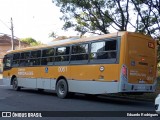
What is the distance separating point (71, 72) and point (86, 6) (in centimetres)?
649

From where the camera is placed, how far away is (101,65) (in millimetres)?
15773

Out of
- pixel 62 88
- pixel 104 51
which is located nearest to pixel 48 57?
pixel 62 88

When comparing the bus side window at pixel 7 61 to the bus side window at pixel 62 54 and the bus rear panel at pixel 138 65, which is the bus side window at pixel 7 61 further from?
the bus rear panel at pixel 138 65

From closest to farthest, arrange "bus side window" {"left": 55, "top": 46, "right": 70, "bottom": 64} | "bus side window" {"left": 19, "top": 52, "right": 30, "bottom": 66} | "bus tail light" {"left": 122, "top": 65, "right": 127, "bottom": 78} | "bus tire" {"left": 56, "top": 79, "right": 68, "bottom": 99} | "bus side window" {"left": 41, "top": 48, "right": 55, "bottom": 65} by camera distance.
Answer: "bus tail light" {"left": 122, "top": 65, "right": 127, "bottom": 78} < "bus tire" {"left": 56, "top": 79, "right": 68, "bottom": 99} < "bus side window" {"left": 55, "top": 46, "right": 70, "bottom": 64} < "bus side window" {"left": 41, "top": 48, "right": 55, "bottom": 65} < "bus side window" {"left": 19, "top": 52, "right": 30, "bottom": 66}

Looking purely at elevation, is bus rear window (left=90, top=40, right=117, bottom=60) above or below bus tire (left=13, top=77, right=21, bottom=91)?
above

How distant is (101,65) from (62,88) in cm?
340

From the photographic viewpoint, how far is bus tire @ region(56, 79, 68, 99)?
18.0 meters

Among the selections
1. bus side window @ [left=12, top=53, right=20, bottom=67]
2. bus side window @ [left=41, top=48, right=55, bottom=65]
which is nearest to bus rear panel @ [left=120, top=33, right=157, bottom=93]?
bus side window @ [left=41, top=48, right=55, bottom=65]

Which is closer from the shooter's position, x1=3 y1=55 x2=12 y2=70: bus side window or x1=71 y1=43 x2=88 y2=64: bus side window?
x1=71 y1=43 x2=88 y2=64: bus side window

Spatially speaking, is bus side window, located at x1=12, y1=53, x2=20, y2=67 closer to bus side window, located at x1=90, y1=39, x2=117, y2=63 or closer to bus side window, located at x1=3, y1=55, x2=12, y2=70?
bus side window, located at x1=3, y1=55, x2=12, y2=70

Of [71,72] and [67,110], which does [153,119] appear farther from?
[71,72]

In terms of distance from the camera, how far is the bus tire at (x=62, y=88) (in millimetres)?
18000

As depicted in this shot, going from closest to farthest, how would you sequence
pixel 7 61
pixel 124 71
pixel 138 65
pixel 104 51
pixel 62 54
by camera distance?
pixel 124 71 < pixel 138 65 < pixel 104 51 < pixel 62 54 < pixel 7 61

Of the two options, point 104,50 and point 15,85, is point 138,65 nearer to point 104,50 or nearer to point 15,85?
point 104,50
